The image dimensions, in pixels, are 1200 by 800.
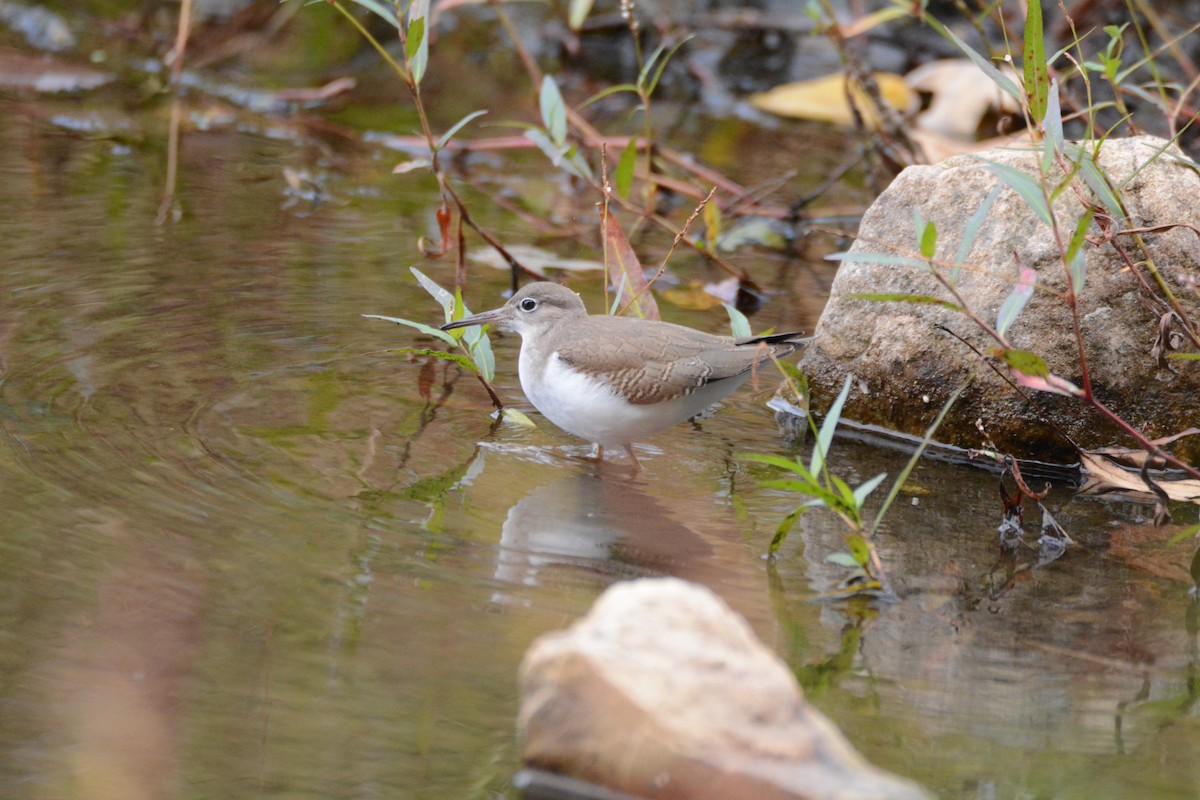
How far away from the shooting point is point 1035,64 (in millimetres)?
4750

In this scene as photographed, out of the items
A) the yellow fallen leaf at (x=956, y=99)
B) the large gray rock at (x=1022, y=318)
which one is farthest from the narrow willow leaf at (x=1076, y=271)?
the yellow fallen leaf at (x=956, y=99)

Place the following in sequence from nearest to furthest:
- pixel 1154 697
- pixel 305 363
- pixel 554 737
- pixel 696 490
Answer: pixel 554 737
pixel 1154 697
pixel 696 490
pixel 305 363

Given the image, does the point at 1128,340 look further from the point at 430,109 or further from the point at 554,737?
the point at 430,109

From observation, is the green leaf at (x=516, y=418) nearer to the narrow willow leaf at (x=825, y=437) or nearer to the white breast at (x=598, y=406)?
the white breast at (x=598, y=406)

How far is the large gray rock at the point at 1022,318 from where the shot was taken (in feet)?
19.7

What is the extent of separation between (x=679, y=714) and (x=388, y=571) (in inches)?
63.2

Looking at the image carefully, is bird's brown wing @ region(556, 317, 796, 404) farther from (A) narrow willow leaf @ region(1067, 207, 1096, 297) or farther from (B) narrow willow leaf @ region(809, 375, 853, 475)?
(A) narrow willow leaf @ region(1067, 207, 1096, 297)

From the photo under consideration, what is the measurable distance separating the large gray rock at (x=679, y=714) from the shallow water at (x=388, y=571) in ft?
1.07

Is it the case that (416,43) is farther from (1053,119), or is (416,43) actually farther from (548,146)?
(1053,119)

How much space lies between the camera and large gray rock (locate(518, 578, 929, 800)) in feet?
10.3

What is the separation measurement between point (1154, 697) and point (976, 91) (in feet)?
25.0

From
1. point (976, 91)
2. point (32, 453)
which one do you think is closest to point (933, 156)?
point (976, 91)

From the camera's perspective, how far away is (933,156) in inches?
371

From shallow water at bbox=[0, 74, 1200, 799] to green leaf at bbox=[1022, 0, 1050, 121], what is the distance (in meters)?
1.62
